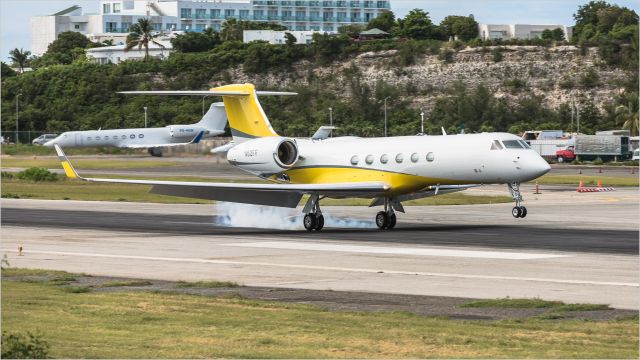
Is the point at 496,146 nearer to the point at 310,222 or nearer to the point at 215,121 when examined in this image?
the point at 310,222

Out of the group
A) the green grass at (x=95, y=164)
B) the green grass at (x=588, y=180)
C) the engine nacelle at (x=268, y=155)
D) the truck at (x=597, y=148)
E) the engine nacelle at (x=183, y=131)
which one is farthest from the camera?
the engine nacelle at (x=183, y=131)

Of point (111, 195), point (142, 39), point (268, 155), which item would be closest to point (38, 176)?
point (111, 195)

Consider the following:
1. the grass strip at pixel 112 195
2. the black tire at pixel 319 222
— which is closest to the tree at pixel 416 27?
the grass strip at pixel 112 195

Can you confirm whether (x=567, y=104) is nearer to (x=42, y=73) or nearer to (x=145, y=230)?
(x=42, y=73)

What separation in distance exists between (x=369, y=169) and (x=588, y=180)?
1529 inches

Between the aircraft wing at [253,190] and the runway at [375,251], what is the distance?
1.14 m

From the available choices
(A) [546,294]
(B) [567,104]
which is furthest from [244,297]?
(B) [567,104]

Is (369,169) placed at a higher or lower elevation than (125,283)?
higher

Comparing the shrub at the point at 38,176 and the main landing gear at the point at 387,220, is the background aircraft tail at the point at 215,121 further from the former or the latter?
the main landing gear at the point at 387,220

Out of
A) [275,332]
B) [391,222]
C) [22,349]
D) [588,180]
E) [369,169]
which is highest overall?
[369,169]

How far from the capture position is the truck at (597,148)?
104 m

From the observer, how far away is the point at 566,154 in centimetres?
10481

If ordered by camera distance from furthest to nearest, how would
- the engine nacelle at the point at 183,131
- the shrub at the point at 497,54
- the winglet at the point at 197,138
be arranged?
the shrub at the point at 497,54, the engine nacelle at the point at 183,131, the winglet at the point at 197,138

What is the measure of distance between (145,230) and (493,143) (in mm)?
11111
